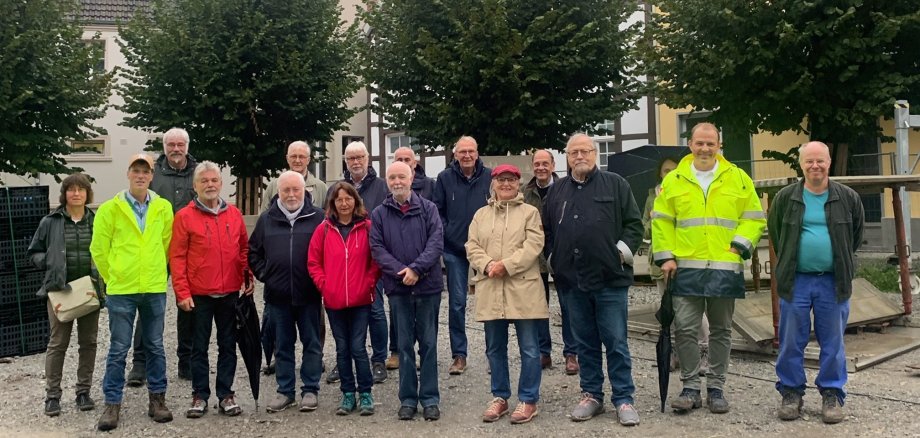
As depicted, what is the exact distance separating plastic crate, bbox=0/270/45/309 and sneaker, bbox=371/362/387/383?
13.0 feet

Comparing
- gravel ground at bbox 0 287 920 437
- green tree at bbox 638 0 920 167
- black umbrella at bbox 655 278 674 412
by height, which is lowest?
gravel ground at bbox 0 287 920 437

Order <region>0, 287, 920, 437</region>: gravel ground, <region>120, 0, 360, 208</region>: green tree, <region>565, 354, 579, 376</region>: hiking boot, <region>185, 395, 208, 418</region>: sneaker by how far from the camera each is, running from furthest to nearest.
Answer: <region>120, 0, 360, 208</region>: green tree < <region>565, 354, 579, 376</region>: hiking boot < <region>185, 395, 208, 418</region>: sneaker < <region>0, 287, 920, 437</region>: gravel ground

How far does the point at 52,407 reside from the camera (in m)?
6.50

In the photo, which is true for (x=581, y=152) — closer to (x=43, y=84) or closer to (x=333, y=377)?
(x=333, y=377)

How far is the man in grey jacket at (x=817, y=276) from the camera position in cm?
581

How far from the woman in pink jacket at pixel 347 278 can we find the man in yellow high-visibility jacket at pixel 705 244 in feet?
6.63

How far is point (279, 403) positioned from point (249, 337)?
518 mm

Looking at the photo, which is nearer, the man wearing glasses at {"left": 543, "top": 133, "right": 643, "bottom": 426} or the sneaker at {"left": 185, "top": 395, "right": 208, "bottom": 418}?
the man wearing glasses at {"left": 543, "top": 133, "right": 643, "bottom": 426}

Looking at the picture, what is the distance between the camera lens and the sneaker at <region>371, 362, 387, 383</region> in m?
7.13

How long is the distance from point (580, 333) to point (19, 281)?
6063mm

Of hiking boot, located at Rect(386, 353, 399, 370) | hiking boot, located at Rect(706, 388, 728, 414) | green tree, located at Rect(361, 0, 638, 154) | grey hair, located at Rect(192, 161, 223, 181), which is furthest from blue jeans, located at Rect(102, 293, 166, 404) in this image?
green tree, located at Rect(361, 0, 638, 154)

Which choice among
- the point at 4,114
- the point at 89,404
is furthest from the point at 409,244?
the point at 4,114

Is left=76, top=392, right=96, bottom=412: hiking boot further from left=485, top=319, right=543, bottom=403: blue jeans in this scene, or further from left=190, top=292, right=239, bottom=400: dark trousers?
left=485, top=319, right=543, bottom=403: blue jeans

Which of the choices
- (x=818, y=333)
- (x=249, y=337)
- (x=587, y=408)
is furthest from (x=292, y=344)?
(x=818, y=333)
